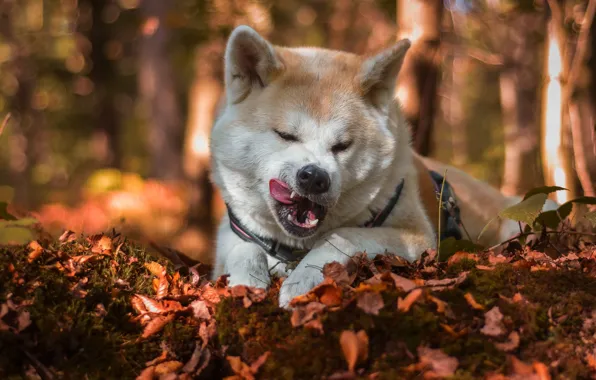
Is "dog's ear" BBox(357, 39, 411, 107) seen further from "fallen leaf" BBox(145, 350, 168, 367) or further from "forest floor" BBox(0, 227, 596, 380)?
"fallen leaf" BBox(145, 350, 168, 367)

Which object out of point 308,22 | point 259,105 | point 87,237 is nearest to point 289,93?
point 259,105

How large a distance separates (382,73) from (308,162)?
89 cm

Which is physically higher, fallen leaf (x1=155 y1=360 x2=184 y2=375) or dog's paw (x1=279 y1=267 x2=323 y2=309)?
dog's paw (x1=279 y1=267 x2=323 y2=309)

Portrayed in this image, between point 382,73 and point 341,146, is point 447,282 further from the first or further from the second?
point 382,73

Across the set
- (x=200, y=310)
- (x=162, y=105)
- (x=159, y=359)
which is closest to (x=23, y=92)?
(x=162, y=105)

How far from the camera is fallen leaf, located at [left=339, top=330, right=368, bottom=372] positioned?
7.60ft

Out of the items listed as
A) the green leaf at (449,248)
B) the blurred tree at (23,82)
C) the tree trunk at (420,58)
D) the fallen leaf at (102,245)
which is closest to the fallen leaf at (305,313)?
the green leaf at (449,248)

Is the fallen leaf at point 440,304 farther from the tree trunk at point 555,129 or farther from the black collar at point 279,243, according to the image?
the tree trunk at point 555,129

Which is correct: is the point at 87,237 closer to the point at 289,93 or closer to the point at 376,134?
the point at 289,93

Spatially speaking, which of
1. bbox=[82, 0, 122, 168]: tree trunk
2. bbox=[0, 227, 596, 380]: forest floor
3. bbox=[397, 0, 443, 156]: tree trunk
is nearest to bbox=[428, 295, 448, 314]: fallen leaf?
bbox=[0, 227, 596, 380]: forest floor

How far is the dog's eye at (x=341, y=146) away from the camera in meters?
3.46

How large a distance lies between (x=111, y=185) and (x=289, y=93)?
26.3ft

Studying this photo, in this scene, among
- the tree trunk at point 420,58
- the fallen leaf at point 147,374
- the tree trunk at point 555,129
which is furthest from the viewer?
the tree trunk at point 420,58

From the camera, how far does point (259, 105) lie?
3.57m
